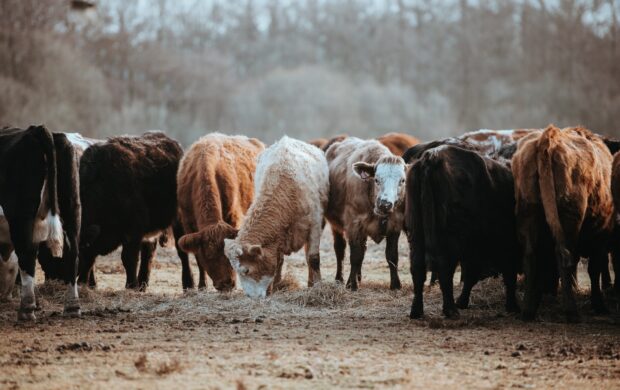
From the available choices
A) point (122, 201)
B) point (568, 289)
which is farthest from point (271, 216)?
point (568, 289)

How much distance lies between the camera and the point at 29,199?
758cm

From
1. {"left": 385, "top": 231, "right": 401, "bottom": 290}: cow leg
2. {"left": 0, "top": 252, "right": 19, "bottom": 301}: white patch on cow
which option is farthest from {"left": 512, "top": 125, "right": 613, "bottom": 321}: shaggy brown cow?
{"left": 0, "top": 252, "right": 19, "bottom": 301}: white patch on cow


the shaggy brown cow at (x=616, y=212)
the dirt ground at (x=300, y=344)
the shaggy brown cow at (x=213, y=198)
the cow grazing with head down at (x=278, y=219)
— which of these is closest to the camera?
the dirt ground at (x=300, y=344)

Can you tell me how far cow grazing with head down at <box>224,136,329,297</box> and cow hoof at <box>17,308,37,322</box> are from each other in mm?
2527

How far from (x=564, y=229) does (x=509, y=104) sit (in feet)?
120

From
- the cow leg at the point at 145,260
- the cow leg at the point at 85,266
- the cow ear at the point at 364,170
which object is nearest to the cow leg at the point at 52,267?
the cow leg at the point at 85,266

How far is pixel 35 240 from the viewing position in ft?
25.2

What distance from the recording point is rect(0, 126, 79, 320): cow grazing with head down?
7562 mm

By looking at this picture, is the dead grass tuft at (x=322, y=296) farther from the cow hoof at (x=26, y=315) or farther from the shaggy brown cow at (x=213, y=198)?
the cow hoof at (x=26, y=315)

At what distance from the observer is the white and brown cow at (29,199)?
7562 mm

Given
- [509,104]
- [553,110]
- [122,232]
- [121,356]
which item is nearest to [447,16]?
[509,104]

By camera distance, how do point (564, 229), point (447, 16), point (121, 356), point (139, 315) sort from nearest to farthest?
point (121, 356), point (564, 229), point (139, 315), point (447, 16)

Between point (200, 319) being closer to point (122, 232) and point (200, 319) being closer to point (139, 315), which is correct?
point (139, 315)

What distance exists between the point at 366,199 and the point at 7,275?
4.50 meters
